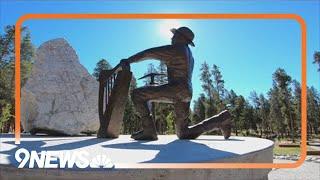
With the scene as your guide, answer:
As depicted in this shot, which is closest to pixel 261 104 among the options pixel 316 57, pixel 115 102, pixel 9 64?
pixel 316 57

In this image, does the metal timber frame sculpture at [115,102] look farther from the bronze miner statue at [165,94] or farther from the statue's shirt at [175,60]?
the statue's shirt at [175,60]

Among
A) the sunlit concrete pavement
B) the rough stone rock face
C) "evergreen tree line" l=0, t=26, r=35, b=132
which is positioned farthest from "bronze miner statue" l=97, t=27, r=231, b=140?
"evergreen tree line" l=0, t=26, r=35, b=132

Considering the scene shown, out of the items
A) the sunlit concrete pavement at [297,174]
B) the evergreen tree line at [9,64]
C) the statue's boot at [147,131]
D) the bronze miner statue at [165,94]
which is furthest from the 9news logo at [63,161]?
the evergreen tree line at [9,64]

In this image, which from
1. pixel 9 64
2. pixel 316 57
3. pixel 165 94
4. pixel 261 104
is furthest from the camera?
pixel 261 104

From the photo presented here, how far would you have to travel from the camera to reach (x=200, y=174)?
4809mm

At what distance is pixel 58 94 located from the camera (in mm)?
14031

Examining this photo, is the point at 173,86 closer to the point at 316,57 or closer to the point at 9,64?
the point at 9,64

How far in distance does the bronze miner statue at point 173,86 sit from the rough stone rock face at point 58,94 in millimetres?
6228

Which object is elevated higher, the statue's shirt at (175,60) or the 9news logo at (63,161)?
the statue's shirt at (175,60)

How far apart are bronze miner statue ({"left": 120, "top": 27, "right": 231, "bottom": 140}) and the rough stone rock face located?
6.23 meters

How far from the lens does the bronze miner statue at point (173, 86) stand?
315 inches

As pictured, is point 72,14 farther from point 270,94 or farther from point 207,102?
point 270,94

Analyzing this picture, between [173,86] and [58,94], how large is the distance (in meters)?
7.18

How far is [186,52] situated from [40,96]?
756cm
